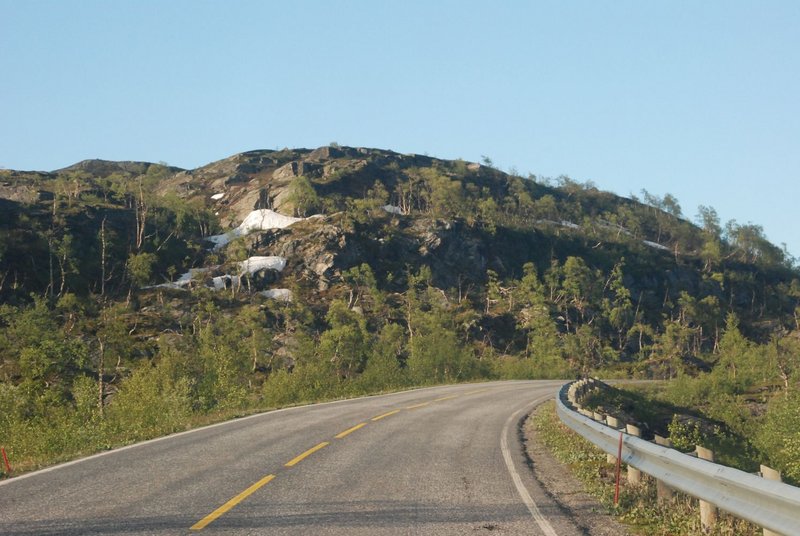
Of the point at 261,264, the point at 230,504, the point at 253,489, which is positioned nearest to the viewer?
the point at 230,504

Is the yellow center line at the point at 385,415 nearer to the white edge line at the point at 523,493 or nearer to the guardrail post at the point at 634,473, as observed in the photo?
the white edge line at the point at 523,493

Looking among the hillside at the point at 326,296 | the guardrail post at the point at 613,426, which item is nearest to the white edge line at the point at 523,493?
the guardrail post at the point at 613,426

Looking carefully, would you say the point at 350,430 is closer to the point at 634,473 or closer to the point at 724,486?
the point at 634,473

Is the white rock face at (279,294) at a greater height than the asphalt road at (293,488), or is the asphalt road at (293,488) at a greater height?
the white rock face at (279,294)

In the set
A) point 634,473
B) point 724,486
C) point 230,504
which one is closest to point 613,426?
point 634,473

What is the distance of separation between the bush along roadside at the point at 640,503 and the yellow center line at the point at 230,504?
197 inches

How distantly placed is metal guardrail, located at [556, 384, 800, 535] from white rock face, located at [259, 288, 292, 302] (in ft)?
360

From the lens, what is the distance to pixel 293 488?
9.90m

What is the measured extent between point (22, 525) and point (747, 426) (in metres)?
42.1

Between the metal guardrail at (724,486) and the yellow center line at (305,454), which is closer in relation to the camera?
the metal guardrail at (724,486)

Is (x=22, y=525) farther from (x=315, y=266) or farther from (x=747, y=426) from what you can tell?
(x=315, y=266)

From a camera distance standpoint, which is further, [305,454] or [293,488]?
[305,454]

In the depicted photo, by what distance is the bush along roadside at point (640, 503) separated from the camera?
752 centimetres

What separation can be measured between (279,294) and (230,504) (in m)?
112
